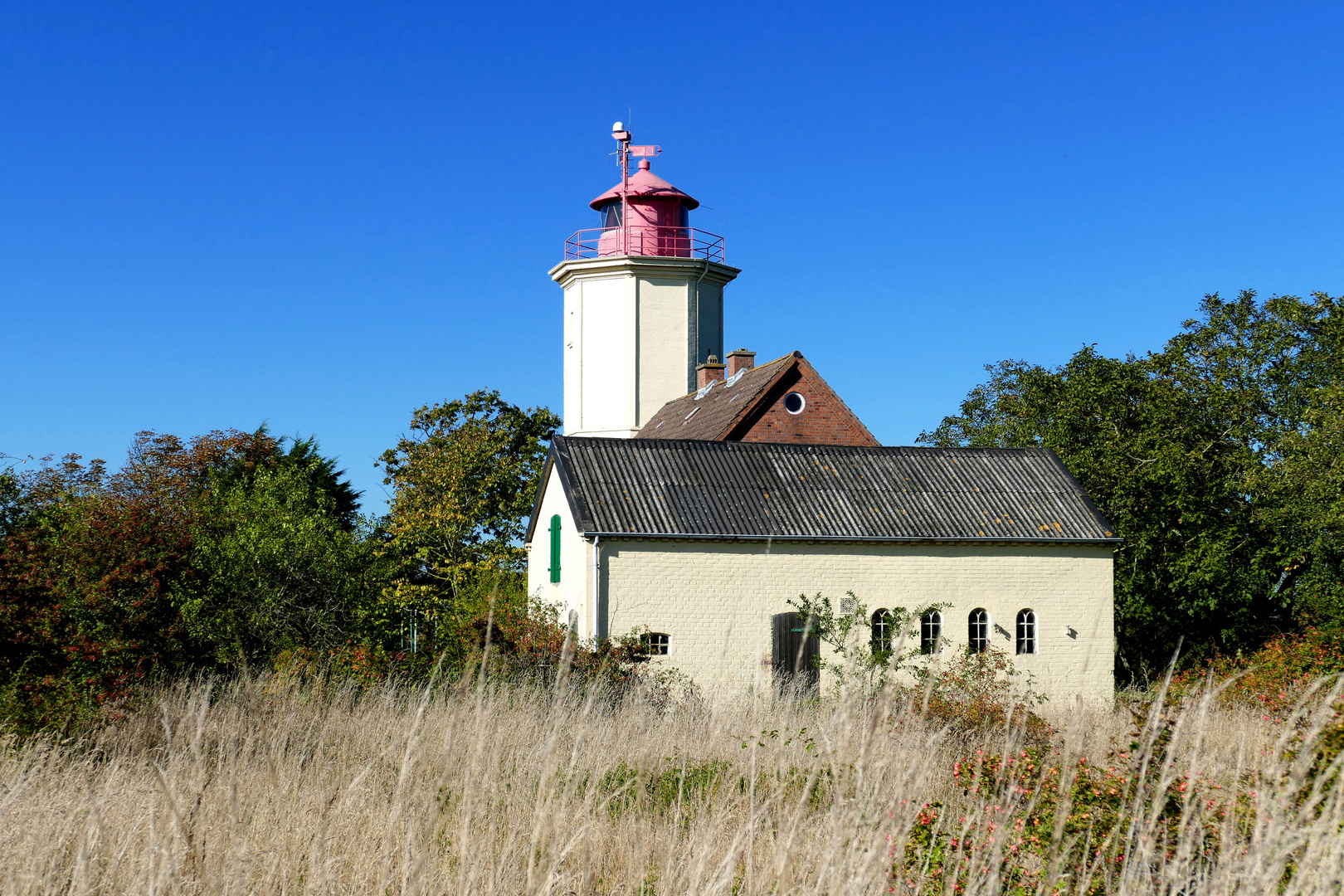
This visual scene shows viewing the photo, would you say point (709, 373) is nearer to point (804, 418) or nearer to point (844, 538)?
point (804, 418)

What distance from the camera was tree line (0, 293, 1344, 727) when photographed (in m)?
14.7

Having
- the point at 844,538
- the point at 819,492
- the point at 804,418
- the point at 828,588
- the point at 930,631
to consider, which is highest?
the point at 804,418

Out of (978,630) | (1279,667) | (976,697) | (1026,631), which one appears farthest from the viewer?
(1026,631)

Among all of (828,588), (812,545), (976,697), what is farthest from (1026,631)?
(976,697)

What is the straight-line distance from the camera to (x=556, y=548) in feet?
72.6

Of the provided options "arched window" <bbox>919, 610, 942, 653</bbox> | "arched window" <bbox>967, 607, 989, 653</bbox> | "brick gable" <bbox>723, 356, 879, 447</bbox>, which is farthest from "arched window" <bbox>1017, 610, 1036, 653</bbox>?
"brick gable" <bbox>723, 356, 879, 447</bbox>

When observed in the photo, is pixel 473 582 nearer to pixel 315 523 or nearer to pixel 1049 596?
pixel 315 523

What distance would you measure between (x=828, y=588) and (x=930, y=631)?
2295mm

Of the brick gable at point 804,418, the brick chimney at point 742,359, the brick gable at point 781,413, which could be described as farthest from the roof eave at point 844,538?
the brick chimney at point 742,359

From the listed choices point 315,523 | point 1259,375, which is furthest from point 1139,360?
point 315,523

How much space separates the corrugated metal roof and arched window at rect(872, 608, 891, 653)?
4.57 ft

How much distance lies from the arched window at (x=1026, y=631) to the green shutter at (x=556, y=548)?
29.3ft

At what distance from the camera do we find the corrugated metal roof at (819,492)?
2017 centimetres

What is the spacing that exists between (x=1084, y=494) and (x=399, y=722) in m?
18.2
